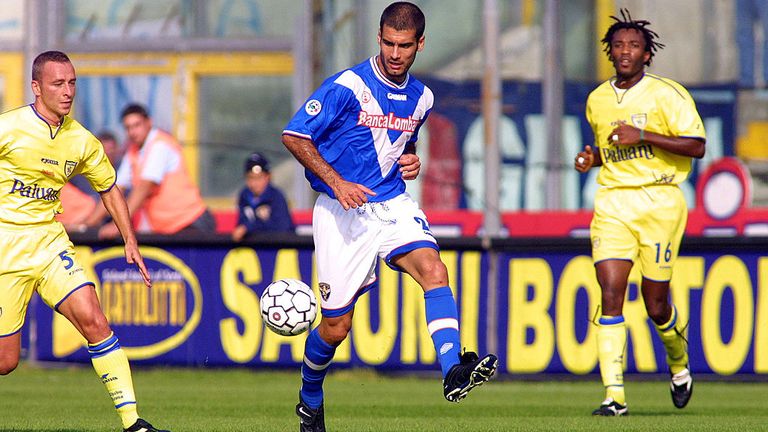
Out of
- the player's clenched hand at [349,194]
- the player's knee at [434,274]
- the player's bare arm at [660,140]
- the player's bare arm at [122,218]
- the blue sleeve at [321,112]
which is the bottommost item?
the player's knee at [434,274]

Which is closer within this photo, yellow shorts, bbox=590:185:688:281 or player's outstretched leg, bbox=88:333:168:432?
player's outstretched leg, bbox=88:333:168:432

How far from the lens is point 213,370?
14023 mm

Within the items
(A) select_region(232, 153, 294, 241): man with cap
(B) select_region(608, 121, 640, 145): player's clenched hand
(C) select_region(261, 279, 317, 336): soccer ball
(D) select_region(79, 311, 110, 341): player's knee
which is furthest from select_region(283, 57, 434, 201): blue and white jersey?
(A) select_region(232, 153, 294, 241): man with cap

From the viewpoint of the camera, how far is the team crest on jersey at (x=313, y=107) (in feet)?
26.6

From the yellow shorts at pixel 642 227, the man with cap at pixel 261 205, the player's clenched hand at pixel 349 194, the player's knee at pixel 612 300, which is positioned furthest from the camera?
the man with cap at pixel 261 205

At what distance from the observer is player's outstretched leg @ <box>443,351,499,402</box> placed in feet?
23.7

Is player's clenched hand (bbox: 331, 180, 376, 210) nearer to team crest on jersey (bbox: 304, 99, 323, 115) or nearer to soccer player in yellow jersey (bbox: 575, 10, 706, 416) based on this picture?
team crest on jersey (bbox: 304, 99, 323, 115)

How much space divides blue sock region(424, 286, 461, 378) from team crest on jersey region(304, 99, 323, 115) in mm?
1154

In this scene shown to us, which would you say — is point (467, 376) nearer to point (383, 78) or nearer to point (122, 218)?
point (383, 78)

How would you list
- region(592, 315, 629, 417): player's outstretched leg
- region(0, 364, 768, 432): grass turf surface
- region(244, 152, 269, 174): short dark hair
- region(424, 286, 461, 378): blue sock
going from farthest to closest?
region(244, 152, 269, 174): short dark hair
region(592, 315, 629, 417): player's outstretched leg
region(0, 364, 768, 432): grass turf surface
region(424, 286, 461, 378): blue sock

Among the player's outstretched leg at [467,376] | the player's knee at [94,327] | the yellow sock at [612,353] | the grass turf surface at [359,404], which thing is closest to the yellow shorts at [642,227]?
the yellow sock at [612,353]

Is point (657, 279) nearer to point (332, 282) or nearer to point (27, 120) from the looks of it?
point (332, 282)

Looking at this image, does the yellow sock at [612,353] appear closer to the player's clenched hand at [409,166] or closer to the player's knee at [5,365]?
the player's clenched hand at [409,166]

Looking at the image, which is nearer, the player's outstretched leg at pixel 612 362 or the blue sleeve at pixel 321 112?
the blue sleeve at pixel 321 112
